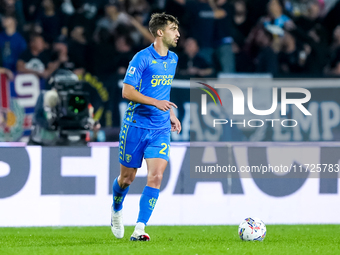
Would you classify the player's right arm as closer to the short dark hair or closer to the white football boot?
the short dark hair

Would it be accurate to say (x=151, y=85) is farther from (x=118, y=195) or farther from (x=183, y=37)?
(x=183, y=37)

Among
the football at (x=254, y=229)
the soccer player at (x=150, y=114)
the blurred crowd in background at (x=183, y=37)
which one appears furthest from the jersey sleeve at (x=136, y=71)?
the blurred crowd in background at (x=183, y=37)

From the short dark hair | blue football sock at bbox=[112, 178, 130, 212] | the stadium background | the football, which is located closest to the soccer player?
the short dark hair

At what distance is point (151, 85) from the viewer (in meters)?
6.03

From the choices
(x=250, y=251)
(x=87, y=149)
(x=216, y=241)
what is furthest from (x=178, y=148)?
(x=250, y=251)

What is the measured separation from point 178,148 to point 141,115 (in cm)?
244

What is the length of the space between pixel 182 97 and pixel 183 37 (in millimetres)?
2017

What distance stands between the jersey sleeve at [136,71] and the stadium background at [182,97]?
2625 mm

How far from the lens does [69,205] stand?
8.18 metres

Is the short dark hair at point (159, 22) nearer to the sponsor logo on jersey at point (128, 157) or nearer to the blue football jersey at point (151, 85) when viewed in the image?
the blue football jersey at point (151, 85)

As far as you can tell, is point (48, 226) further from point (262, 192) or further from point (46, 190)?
point (262, 192)

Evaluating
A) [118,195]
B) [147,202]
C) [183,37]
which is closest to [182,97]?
[183,37]

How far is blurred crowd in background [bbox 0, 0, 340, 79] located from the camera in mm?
10656

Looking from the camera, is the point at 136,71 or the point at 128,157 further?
the point at 128,157
